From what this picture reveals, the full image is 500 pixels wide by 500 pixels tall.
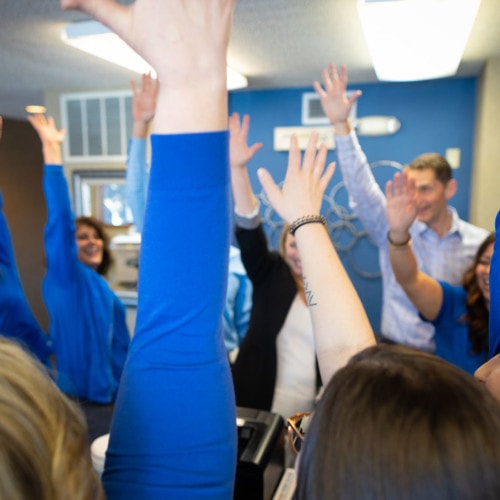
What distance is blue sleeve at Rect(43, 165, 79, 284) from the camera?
1592 mm

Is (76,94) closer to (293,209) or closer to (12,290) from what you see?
(12,290)

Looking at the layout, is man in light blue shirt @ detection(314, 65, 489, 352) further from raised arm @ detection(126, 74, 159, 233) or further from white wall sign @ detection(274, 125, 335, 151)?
white wall sign @ detection(274, 125, 335, 151)

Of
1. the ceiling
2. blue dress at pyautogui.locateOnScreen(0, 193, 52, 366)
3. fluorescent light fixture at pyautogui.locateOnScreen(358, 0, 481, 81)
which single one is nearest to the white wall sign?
the ceiling

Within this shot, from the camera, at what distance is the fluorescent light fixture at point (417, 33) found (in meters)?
1.75

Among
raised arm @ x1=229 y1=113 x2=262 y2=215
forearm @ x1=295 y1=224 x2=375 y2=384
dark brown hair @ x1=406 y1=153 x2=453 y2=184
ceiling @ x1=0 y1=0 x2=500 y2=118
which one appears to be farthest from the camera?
dark brown hair @ x1=406 y1=153 x2=453 y2=184

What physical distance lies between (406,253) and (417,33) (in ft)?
3.75

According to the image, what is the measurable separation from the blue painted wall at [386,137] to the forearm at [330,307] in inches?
106

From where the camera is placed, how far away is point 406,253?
5.04ft

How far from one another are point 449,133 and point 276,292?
7.26ft

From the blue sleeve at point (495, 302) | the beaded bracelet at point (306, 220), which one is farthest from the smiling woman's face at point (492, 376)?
the beaded bracelet at point (306, 220)

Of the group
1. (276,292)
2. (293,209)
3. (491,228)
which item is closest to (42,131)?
(276,292)

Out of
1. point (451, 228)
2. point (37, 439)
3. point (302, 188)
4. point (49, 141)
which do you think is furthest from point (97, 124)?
point (37, 439)

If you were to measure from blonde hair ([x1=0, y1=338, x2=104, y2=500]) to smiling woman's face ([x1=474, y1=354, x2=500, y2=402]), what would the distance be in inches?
19.7

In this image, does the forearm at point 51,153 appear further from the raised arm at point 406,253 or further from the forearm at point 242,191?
the raised arm at point 406,253
